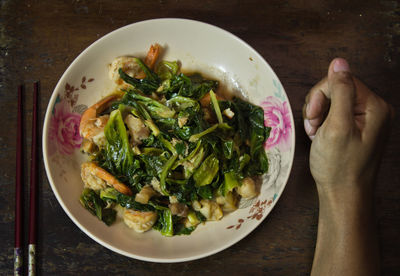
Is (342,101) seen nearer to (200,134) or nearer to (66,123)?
(200,134)

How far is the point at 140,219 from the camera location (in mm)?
2451

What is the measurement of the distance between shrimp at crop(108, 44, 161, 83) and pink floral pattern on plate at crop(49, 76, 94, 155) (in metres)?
0.19

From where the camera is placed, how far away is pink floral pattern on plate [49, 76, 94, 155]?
2549mm

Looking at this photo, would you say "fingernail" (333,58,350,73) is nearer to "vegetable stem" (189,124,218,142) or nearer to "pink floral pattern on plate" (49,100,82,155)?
"vegetable stem" (189,124,218,142)

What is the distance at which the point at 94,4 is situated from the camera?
118 inches

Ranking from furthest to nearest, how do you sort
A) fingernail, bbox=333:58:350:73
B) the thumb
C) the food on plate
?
the food on plate < fingernail, bbox=333:58:350:73 < the thumb

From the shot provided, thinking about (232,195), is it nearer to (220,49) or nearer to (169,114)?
(169,114)

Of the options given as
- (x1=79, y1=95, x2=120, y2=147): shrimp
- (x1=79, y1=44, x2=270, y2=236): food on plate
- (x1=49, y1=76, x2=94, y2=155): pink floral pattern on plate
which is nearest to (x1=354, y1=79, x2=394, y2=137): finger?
(x1=79, y1=44, x2=270, y2=236): food on plate

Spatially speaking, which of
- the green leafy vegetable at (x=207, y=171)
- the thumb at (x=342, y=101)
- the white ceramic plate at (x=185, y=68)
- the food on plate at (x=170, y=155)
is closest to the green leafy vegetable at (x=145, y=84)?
the food on plate at (x=170, y=155)

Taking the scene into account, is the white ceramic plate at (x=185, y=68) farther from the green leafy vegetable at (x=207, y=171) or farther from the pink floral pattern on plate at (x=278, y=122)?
the green leafy vegetable at (x=207, y=171)

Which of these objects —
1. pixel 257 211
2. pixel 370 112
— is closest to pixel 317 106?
pixel 370 112

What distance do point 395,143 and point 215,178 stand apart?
1551mm

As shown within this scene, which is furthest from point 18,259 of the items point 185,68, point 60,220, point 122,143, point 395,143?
point 395,143

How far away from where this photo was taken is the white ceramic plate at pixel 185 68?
2451mm
